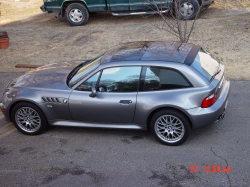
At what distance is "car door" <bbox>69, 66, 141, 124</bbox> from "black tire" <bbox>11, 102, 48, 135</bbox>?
0.65 m

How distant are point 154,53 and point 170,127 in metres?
1.34

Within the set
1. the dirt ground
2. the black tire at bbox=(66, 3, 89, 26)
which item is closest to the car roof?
the dirt ground

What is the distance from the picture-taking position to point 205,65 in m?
5.32

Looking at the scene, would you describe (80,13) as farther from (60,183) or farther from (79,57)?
(60,183)

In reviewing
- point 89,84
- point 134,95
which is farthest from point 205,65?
point 89,84

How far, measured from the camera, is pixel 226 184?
417 centimetres

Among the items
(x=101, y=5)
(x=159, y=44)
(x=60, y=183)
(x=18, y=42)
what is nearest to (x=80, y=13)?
(x=101, y=5)

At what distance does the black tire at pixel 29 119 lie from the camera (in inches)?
217

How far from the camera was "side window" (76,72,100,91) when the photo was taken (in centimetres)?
530

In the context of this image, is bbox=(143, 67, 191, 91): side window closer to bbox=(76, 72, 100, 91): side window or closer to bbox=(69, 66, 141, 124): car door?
bbox=(69, 66, 141, 124): car door
